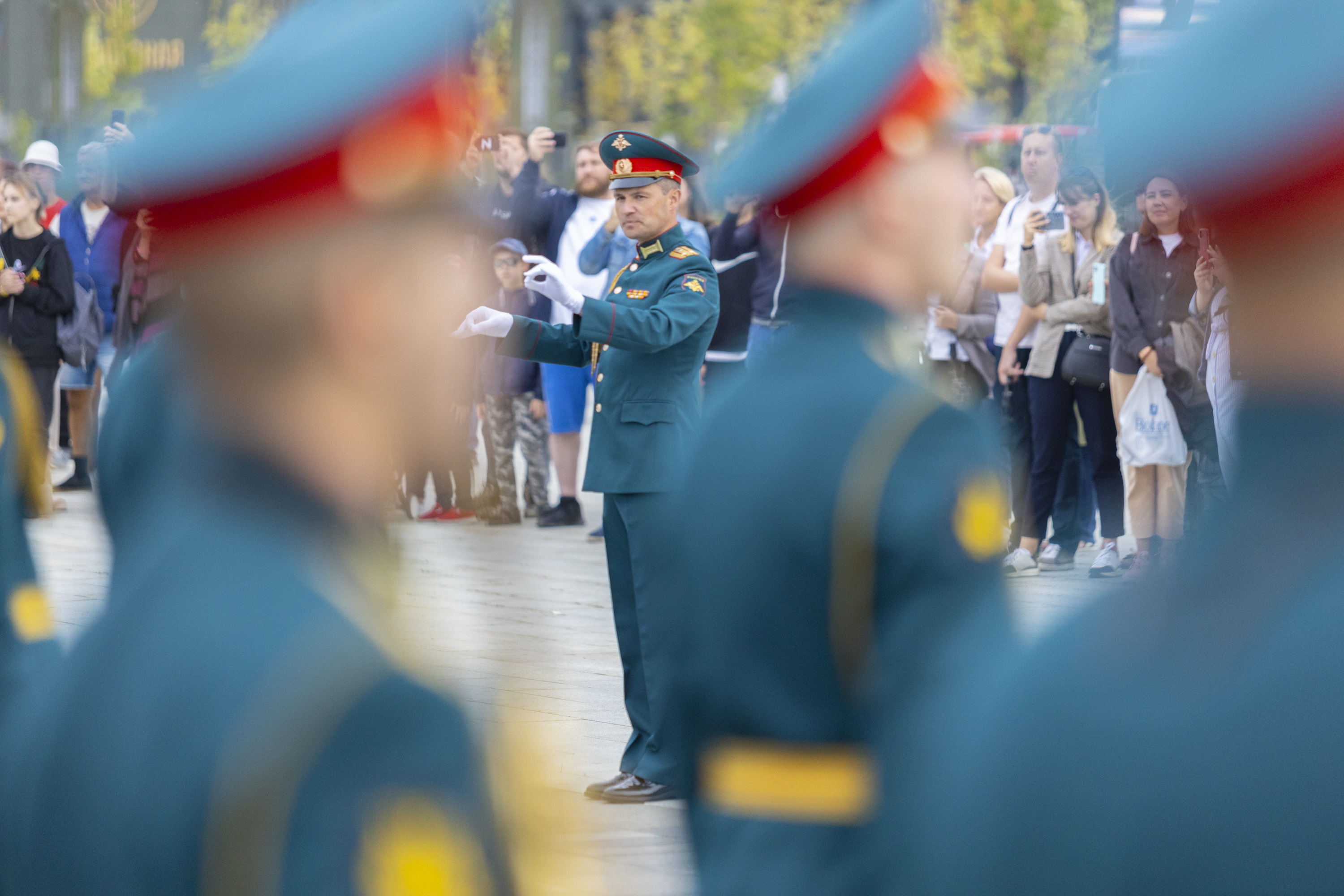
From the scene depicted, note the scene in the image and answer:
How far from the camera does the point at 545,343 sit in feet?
19.1

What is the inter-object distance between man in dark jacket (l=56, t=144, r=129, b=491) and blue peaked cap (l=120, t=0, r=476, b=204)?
1215 centimetres

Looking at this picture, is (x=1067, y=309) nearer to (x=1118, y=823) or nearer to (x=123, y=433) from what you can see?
(x=123, y=433)

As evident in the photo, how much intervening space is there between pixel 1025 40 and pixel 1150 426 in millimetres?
30709

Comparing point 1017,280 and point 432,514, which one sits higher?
point 1017,280

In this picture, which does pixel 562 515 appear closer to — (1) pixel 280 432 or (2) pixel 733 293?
(2) pixel 733 293

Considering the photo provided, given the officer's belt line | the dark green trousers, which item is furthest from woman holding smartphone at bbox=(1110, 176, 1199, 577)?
the officer's belt line

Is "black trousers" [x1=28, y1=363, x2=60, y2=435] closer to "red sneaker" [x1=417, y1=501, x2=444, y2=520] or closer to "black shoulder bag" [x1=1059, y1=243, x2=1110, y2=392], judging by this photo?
"black shoulder bag" [x1=1059, y1=243, x2=1110, y2=392]

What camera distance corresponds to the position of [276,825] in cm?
122

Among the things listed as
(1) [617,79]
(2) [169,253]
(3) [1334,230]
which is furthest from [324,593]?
(1) [617,79]

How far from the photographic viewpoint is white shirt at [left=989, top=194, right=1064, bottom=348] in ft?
34.7

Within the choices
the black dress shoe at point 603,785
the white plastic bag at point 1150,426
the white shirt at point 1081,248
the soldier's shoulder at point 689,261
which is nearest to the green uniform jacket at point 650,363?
the soldier's shoulder at point 689,261

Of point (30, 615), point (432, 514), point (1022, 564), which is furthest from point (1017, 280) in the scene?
point (432, 514)

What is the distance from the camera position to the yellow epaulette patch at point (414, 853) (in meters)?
1.23

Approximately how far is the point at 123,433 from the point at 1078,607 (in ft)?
7.39
